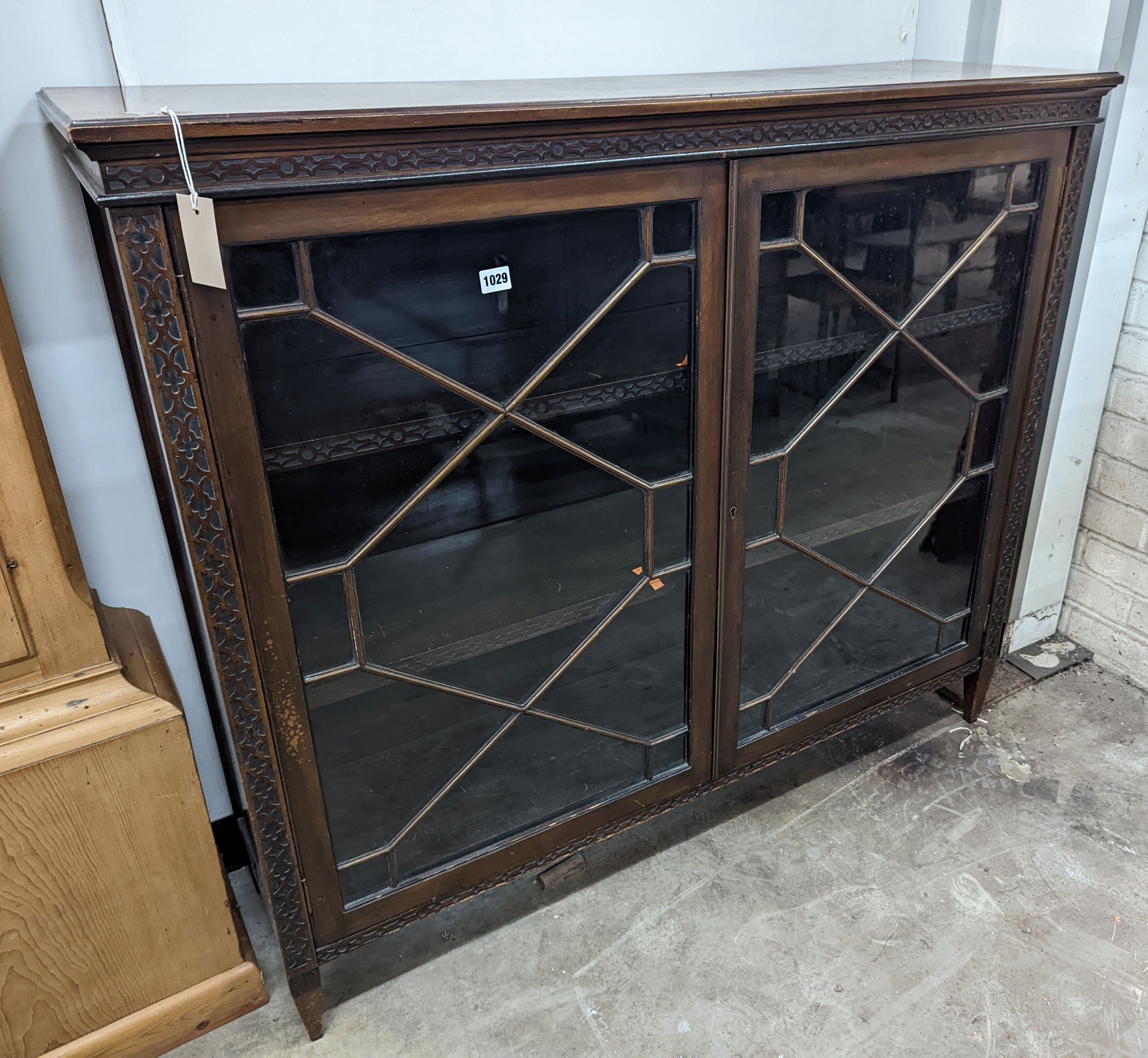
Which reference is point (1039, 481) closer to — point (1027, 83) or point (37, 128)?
point (1027, 83)

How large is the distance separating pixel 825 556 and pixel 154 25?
114 centimetres

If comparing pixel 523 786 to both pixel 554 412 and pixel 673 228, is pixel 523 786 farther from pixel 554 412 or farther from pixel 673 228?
pixel 673 228

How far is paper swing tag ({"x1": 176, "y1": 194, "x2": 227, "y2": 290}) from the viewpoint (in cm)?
78

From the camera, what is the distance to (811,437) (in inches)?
50.7

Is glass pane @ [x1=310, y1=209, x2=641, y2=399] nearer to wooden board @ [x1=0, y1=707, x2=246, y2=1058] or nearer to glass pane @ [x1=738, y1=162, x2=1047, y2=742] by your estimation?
glass pane @ [x1=738, y1=162, x2=1047, y2=742]

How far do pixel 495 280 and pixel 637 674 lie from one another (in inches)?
23.4

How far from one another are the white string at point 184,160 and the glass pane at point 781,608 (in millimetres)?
843

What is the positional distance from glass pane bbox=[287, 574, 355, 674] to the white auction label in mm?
364

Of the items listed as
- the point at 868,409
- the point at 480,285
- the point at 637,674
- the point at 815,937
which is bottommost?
the point at 815,937

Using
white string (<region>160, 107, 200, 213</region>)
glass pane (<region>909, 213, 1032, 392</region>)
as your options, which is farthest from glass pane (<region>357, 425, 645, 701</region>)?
glass pane (<region>909, 213, 1032, 392</region>)

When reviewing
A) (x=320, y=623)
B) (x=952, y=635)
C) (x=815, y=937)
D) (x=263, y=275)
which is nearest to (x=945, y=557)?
(x=952, y=635)

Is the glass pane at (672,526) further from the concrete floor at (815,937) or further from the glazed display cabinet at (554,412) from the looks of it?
the concrete floor at (815,937)

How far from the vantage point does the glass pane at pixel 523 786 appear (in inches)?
47.4

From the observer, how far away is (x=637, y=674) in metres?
1.29
